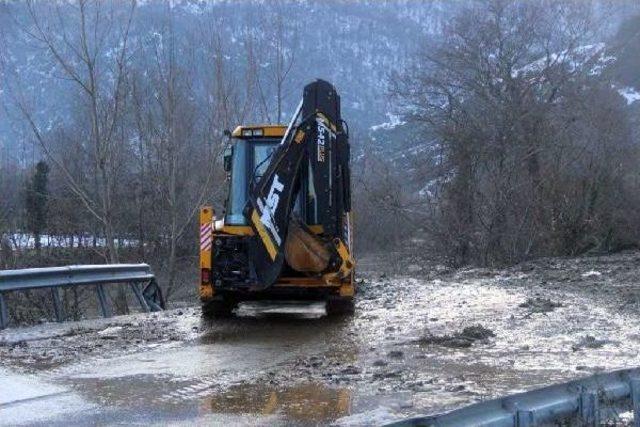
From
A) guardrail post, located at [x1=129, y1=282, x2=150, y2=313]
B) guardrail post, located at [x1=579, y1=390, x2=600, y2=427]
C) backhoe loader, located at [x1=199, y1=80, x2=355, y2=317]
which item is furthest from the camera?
guardrail post, located at [x1=129, y1=282, x2=150, y2=313]

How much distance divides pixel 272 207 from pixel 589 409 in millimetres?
6272

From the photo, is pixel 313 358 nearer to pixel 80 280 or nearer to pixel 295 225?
pixel 295 225

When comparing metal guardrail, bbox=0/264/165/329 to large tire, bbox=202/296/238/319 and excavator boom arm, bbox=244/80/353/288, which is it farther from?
excavator boom arm, bbox=244/80/353/288

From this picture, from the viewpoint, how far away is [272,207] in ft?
34.8

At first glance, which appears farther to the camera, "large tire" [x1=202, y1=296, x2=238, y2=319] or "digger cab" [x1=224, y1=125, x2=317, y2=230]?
"large tire" [x1=202, y1=296, x2=238, y2=319]

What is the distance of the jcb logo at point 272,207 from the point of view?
34.6 ft

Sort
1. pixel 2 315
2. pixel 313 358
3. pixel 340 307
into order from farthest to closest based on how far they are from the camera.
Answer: pixel 340 307
pixel 2 315
pixel 313 358

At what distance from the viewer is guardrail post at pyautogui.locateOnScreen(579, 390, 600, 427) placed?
193 inches

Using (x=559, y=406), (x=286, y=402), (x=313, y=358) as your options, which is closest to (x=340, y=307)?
(x=313, y=358)

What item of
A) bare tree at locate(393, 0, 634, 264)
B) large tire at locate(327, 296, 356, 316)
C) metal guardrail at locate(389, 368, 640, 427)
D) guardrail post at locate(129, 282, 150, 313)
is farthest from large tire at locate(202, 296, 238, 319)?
bare tree at locate(393, 0, 634, 264)

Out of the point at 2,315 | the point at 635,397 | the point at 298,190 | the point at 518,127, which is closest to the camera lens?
the point at 635,397

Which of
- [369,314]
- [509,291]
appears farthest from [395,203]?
[369,314]

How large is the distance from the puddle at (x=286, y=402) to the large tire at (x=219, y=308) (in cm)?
481

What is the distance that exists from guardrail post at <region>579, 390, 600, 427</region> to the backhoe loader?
19.7 ft
